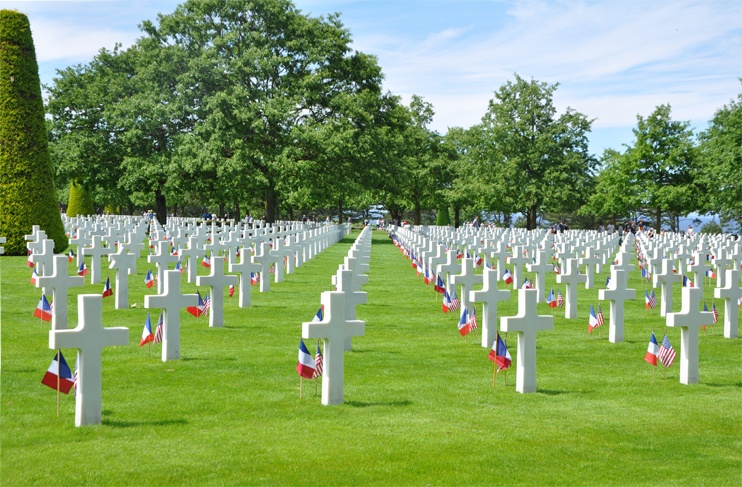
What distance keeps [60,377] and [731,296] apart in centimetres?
804

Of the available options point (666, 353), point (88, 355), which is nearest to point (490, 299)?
point (666, 353)

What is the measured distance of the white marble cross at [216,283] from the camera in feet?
29.3

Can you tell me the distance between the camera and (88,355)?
15.6 ft

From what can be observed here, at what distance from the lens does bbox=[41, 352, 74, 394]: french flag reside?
16.3 feet

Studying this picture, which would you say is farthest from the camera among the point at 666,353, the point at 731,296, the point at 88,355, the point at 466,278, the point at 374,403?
the point at 466,278

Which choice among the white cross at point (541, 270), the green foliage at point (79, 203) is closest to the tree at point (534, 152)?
the green foliage at point (79, 203)

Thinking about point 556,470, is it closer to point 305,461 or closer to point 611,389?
point 305,461

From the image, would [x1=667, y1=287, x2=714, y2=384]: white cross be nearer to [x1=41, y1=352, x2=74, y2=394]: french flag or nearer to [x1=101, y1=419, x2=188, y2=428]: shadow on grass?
[x1=101, y1=419, x2=188, y2=428]: shadow on grass

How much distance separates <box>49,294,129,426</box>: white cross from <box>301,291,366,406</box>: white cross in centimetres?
166

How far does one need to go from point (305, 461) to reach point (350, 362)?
2.94 m

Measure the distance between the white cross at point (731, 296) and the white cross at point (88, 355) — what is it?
24.1 ft

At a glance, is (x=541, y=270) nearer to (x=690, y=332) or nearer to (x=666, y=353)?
(x=666, y=353)

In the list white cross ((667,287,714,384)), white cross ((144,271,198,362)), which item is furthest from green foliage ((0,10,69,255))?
white cross ((667,287,714,384))

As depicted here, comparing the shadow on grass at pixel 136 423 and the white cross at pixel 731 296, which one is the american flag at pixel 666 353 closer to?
the white cross at pixel 731 296
